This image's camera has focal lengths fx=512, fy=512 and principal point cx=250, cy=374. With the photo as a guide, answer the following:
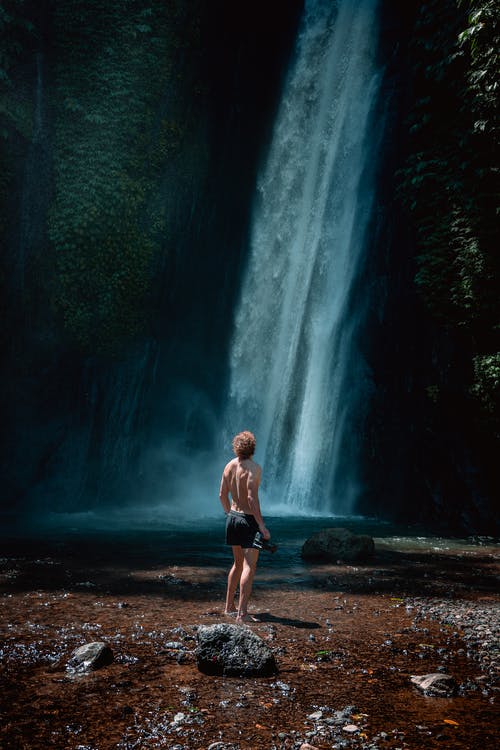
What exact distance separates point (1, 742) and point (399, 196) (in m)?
15.9

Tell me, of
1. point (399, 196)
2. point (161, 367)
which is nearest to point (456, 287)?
point (399, 196)

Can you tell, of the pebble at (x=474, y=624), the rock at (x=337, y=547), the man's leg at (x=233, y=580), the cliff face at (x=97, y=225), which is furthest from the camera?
the cliff face at (x=97, y=225)

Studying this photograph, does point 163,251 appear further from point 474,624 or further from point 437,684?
point 437,684

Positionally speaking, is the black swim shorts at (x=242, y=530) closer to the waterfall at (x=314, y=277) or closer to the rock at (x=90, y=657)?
the rock at (x=90, y=657)

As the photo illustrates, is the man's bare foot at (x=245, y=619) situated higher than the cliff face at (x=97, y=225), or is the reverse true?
the cliff face at (x=97, y=225)

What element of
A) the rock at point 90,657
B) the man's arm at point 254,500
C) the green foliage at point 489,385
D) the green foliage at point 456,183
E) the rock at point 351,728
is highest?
the green foliage at point 456,183

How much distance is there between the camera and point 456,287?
13.3 meters

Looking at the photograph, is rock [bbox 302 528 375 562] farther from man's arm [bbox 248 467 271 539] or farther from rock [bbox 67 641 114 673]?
rock [bbox 67 641 114 673]

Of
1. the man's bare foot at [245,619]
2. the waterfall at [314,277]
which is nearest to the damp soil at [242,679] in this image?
the man's bare foot at [245,619]

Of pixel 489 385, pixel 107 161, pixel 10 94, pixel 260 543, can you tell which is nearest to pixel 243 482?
pixel 260 543

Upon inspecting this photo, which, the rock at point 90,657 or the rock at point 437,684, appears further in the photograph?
Answer: the rock at point 90,657

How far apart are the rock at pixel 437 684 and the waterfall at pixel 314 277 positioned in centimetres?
1310

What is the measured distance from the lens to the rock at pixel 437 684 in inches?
124

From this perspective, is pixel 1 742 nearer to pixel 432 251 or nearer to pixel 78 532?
pixel 78 532
